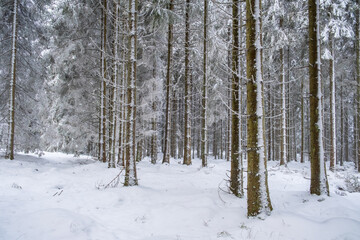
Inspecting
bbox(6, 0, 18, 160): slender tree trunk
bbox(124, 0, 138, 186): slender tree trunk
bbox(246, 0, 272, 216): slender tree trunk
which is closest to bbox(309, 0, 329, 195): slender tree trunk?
bbox(246, 0, 272, 216): slender tree trunk

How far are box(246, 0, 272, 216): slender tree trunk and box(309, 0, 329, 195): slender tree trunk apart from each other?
7.44 ft

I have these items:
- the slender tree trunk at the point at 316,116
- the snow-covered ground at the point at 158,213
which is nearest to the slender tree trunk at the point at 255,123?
the snow-covered ground at the point at 158,213

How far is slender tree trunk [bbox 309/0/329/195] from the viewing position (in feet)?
20.7

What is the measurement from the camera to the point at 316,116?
6484 millimetres

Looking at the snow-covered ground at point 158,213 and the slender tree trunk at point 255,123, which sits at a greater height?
the slender tree trunk at point 255,123

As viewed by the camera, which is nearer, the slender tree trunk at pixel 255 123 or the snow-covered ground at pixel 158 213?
the snow-covered ground at pixel 158 213

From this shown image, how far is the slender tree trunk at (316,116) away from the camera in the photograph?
6297 mm

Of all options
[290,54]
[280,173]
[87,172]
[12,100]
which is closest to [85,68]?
[12,100]

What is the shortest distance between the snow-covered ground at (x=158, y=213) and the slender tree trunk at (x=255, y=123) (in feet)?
1.28

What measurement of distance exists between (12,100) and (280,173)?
50.8ft

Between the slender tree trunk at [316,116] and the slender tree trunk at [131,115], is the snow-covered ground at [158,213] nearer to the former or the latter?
the slender tree trunk at [316,116]

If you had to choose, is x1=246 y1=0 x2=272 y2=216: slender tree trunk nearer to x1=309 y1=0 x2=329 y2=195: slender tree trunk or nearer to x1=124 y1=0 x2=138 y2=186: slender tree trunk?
x1=309 y1=0 x2=329 y2=195: slender tree trunk

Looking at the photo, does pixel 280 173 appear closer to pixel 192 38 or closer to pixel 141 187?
pixel 141 187

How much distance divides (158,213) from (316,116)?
5217mm
